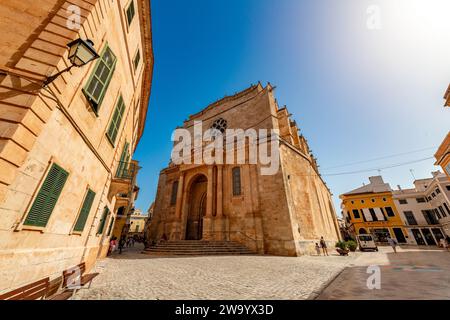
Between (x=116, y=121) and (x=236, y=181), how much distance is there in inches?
459

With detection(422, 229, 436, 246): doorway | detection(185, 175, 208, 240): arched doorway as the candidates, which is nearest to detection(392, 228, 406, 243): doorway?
detection(422, 229, 436, 246): doorway

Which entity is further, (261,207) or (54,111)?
(261,207)

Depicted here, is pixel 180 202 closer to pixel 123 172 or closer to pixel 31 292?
pixel 123 172

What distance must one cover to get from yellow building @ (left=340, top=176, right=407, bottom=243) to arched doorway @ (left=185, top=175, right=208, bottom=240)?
1166 inches

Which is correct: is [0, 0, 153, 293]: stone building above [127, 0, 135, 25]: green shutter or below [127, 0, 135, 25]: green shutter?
below

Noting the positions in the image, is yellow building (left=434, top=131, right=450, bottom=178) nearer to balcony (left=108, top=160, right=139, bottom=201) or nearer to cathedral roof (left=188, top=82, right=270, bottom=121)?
cathedral roof (left=188, top=82, right=270, bottom=121)

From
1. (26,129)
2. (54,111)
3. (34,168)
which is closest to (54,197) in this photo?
(34,168)

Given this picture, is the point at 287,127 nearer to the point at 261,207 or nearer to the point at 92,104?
the point at 261,207

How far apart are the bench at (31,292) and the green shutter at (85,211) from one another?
1628 mm

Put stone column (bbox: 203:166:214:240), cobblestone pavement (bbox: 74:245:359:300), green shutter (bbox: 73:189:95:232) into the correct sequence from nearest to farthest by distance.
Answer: cobblestone pavement (bbox: 74:245:359:300) < green shutter (bbox: 73:189:95:232) < stone column (bbox: 203:166:214:240)

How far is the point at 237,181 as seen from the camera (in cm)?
1661

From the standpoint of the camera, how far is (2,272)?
2.82 metres

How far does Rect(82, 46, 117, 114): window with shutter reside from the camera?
4.84m
